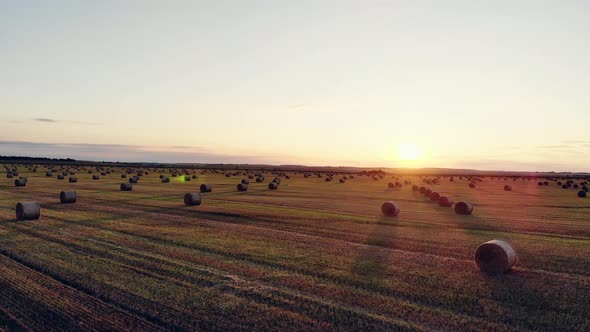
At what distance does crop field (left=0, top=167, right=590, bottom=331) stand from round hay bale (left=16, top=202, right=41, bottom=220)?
440 millimetres

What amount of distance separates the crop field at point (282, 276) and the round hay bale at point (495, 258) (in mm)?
348

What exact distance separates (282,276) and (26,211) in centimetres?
1504

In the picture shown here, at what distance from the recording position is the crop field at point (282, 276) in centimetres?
913

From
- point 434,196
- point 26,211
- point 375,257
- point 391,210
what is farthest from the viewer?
point 434,196

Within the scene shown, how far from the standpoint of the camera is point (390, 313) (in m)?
9.39

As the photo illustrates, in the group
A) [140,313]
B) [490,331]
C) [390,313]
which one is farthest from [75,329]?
[490,331]

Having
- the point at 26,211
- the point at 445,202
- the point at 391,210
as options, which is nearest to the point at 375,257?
the point at 391,210

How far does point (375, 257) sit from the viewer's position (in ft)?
47.3

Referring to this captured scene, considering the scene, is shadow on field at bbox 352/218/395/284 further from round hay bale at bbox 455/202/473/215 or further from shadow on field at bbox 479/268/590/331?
round hay bale at bbox 455/202/473/215

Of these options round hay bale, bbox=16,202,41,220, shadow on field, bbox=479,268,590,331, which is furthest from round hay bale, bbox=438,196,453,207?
round hay bale, bbox=16,202,41,220

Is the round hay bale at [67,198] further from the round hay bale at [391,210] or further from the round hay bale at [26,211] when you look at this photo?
the round hay bale at [391,210]

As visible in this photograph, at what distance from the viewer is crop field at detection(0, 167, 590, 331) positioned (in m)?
9.13

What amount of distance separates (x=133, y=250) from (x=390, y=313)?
906cm

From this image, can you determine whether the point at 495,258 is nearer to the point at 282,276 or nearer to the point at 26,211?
the point at 282,276
